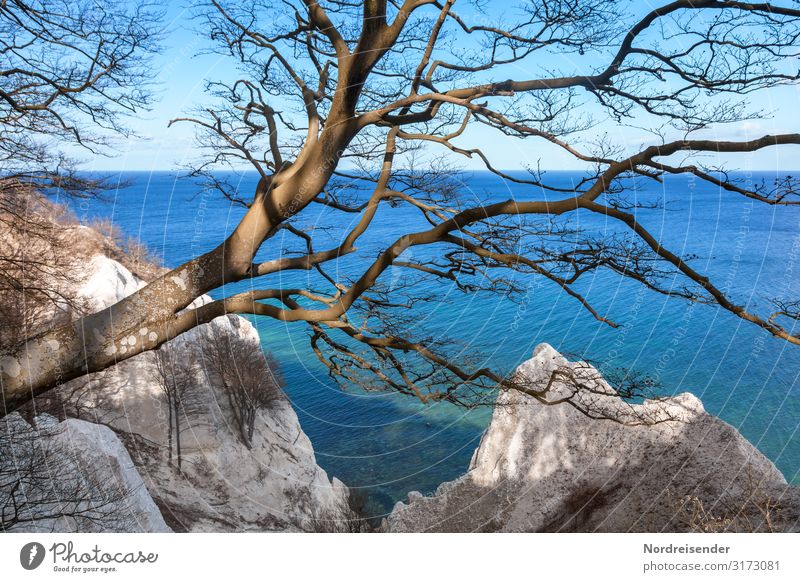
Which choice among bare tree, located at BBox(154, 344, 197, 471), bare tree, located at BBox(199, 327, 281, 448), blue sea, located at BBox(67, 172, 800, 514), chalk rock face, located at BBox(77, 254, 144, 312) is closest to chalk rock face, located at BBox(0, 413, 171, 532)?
bare tree, located at BBox(154, 344, 197, 471)

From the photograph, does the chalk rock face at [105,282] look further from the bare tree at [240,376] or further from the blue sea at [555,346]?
the bare tree at [240,376]

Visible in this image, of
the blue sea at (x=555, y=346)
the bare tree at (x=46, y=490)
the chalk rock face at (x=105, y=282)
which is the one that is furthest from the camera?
the blue sea at (x=555, y=346)

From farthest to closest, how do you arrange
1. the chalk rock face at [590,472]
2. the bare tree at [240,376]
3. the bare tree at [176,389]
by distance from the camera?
the bare tree at [240,376] < the bare tree at [176,389] < the chalk rock face at [590,472]

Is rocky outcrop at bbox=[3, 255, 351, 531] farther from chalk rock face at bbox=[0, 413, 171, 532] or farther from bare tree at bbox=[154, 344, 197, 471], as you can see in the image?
chalk rock face at bbox=[0, 413, 171, 532]

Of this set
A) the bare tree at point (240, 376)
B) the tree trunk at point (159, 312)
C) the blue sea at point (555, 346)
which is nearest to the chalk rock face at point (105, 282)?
the blue sea at point (555, 346)

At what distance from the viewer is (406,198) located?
3.58 m

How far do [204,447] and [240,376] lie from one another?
177cm

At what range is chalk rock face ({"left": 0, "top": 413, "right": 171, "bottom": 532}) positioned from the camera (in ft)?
14.4

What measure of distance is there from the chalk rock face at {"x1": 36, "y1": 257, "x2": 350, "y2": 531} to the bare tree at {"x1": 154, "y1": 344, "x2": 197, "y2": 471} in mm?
69

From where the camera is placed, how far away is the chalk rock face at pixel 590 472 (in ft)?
27.5

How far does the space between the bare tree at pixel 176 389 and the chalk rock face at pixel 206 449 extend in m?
0.07

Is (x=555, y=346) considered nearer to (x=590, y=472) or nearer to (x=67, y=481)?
(x=590, y=472)

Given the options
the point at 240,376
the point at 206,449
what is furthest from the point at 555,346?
the point at 206,449
